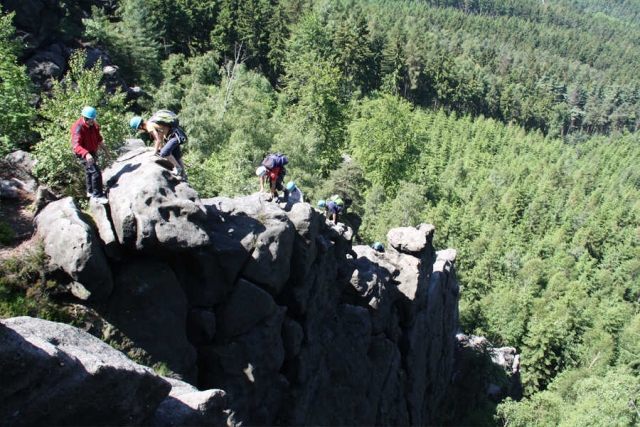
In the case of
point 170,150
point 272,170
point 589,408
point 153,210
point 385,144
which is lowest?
point 589,408

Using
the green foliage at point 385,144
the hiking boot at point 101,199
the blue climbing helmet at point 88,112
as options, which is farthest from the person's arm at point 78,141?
the green foliage at point 385,144

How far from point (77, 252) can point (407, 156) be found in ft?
190

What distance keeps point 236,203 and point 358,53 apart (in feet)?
276

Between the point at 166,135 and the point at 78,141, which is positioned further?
the point at 166,135

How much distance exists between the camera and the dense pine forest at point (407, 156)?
115 feet

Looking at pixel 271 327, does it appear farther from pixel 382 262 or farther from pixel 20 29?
pixel 20 29

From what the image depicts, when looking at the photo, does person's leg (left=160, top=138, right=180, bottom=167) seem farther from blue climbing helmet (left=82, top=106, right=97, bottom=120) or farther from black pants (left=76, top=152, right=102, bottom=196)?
blue climbing helmet (left=82, top=106, right=97, bottom=120)

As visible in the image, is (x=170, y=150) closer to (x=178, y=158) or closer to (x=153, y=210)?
(x=178, y=158)

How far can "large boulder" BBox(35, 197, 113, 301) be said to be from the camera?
9.92 meters

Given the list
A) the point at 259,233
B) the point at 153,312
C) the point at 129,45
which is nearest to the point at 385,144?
the point at 129,45

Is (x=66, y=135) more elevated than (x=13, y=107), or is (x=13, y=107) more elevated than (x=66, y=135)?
(x=66, y=135)

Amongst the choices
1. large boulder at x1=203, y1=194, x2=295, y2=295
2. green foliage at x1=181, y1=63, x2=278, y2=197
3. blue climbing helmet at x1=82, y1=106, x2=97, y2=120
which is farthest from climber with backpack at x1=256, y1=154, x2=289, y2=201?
green foliage at x1=181, y1=63, x2=278, y2=197

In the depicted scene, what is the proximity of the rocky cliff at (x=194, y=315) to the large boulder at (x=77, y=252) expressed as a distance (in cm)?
3

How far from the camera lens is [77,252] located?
9906 mm
